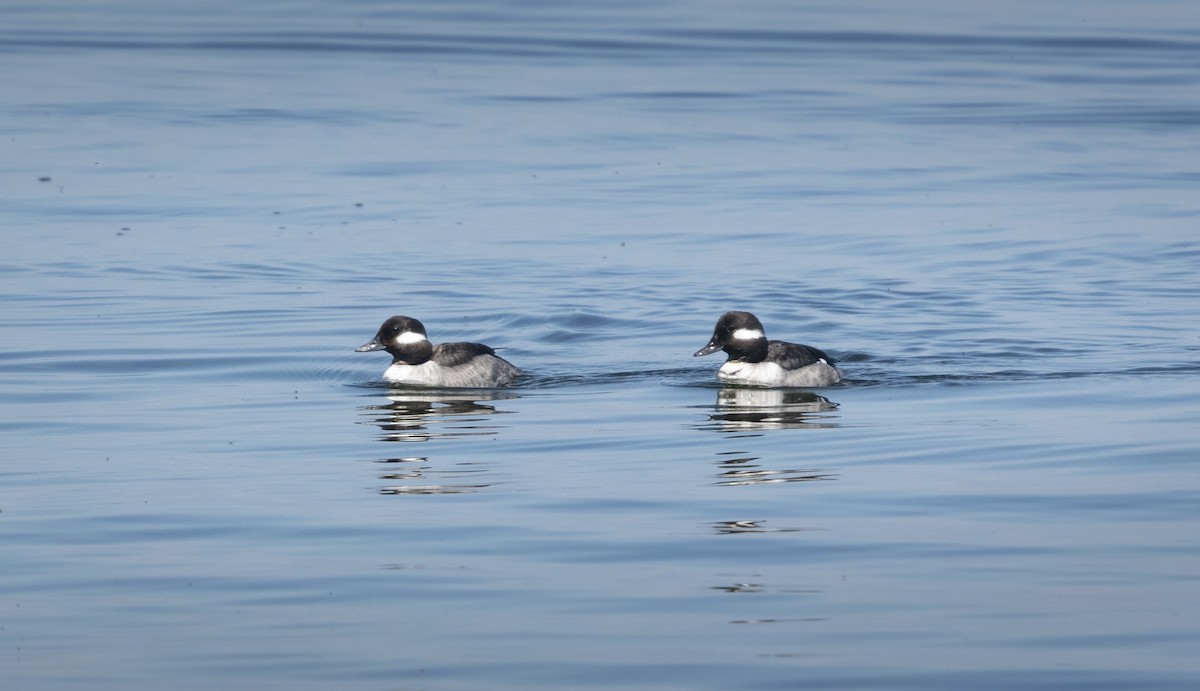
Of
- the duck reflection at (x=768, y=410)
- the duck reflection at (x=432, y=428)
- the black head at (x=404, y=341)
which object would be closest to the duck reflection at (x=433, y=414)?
the duck reflection at (x=432, y=428)

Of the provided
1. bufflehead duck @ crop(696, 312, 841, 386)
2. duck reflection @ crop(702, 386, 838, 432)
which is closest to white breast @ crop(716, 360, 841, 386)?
bufflehead duck @ crop(696, 312, 841, 386)

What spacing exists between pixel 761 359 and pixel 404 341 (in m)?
3.18

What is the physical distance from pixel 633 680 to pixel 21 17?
53.7 meters

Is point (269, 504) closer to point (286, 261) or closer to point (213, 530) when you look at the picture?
point (213, 530)

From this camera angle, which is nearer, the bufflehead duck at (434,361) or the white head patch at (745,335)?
the white head patch at (745,335)

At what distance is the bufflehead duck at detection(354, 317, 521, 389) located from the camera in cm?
1631

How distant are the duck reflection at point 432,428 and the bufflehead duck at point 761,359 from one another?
1949mm

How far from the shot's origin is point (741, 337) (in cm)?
1619

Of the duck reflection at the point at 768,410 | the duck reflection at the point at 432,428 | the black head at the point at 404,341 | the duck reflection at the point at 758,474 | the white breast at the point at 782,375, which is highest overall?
the black head at the point at 404,341

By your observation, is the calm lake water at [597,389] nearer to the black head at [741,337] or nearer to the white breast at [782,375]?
the white breast at [782,375]

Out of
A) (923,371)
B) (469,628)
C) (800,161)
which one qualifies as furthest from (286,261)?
(469,628)

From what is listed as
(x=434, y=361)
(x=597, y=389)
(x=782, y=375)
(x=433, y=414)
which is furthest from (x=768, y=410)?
(x=434, y=361)

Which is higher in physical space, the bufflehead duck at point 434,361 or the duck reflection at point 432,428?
the bufflehead duck at point 434,361

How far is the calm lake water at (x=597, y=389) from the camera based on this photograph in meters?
7.96
